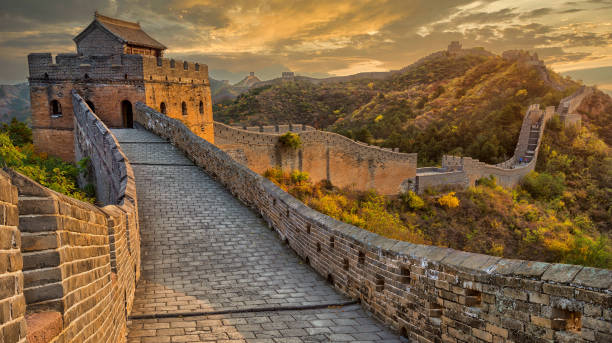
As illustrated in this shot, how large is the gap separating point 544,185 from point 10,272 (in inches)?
1426

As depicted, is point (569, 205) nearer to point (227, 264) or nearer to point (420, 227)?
point (420, 227)

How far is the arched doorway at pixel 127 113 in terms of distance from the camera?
1633cm

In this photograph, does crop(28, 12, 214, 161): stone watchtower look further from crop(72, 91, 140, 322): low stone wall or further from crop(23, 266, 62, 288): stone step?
crop(23, 266, 62, 288): stone step

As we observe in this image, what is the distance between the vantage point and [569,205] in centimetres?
3019

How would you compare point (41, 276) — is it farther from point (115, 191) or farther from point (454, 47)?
point (454, 47)

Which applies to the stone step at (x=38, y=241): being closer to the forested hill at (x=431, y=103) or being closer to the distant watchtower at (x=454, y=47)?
the forested hill at (x=431, y=103)

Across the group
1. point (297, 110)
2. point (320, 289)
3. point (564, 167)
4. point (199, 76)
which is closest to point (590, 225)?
point (564, 167)

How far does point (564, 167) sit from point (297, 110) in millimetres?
39069

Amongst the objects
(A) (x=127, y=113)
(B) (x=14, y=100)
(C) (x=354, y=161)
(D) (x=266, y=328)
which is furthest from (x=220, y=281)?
(B) (x=14, y=100)

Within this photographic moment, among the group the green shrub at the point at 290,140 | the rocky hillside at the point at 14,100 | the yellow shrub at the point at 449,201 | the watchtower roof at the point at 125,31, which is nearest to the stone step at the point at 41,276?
the watchtower roof at the point at 125,31

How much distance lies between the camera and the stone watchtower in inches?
626

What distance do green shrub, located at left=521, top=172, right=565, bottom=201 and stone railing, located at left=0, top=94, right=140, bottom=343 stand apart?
34.0 meters

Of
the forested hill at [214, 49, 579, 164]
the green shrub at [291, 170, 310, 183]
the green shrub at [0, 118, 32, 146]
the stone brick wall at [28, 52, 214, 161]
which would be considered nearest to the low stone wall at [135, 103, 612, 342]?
the stone brick wall at [28, 52, 214, 161]

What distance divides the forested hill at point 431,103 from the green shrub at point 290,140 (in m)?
21.1
